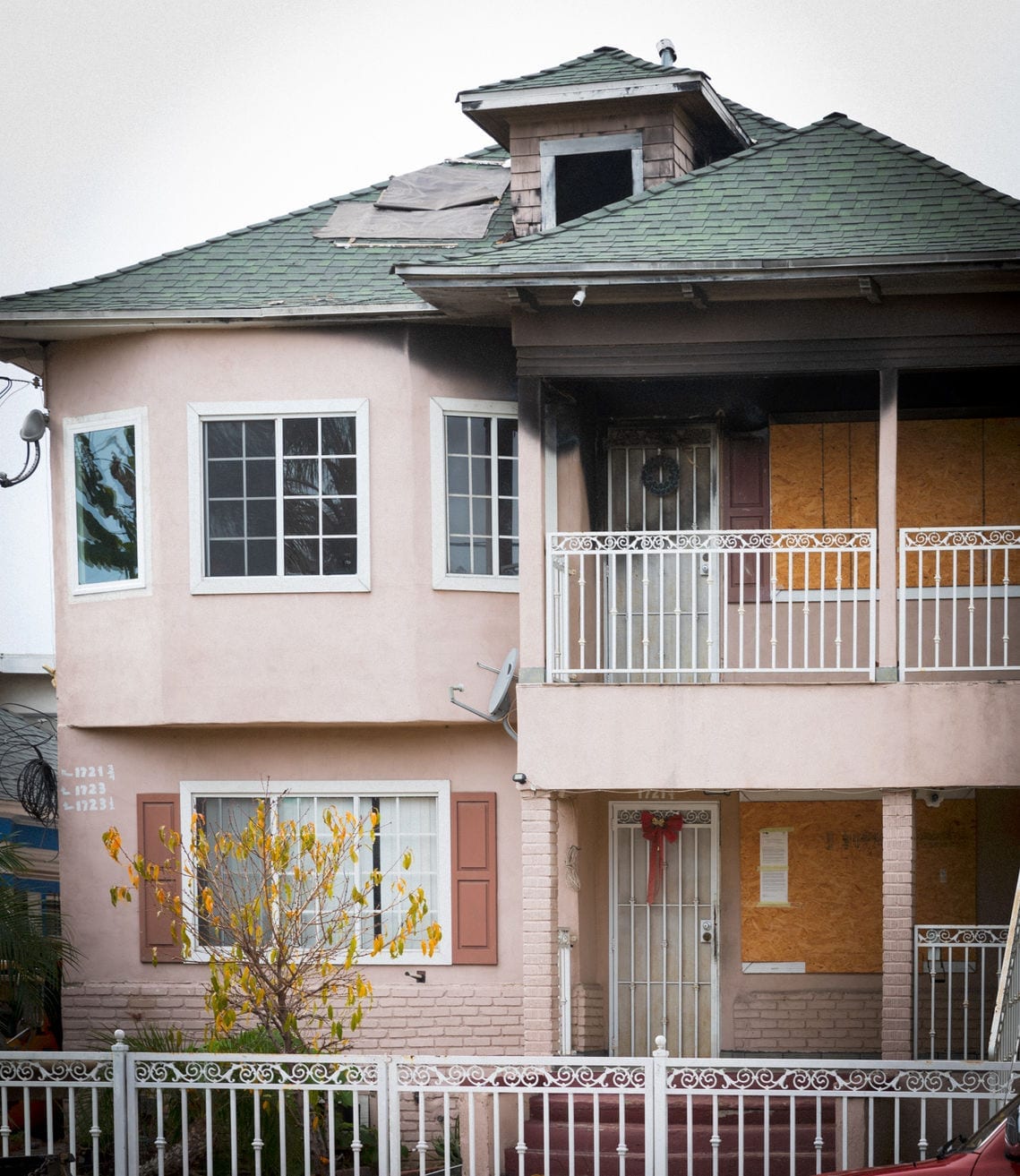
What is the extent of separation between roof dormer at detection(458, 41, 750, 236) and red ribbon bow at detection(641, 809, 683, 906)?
5.16m

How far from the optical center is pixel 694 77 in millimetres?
14250

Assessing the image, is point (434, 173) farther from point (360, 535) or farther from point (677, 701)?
point (677, 701)

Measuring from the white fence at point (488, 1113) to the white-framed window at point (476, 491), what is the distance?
4.04 meters

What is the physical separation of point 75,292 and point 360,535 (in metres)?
3.21

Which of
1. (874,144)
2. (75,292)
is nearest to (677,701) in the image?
(874,144)

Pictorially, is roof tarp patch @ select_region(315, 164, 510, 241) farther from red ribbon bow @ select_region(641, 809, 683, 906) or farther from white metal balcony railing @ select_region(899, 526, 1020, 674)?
red ribbon bow @ select_region(641, 809, 683, 906)

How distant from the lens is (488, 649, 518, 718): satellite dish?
13.5 meters

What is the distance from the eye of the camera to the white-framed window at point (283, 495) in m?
13.9

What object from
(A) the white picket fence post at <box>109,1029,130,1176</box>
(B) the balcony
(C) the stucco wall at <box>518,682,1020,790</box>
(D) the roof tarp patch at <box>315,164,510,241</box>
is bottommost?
(A) the white picket fence post at <box>109,1029,130,1176</box>

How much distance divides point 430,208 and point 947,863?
7.34 m

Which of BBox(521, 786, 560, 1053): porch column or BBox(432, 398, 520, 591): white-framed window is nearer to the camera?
BBox(521, 786, 560, 1053): porch column

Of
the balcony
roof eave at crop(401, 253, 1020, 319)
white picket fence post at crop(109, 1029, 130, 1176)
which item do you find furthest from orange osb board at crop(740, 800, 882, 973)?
white picket fence post at crop(109, 1029, 130, 1176)

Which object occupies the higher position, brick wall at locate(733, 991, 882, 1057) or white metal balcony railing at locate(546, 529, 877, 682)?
white metal balcony railing at locate(546, 529, 877, 682)

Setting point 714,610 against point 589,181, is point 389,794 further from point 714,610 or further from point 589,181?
point 589,181
